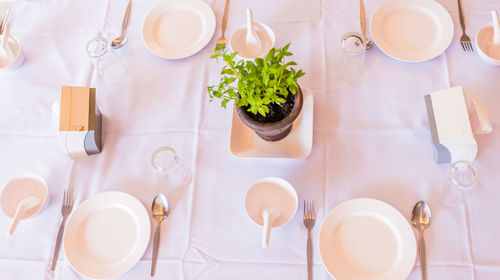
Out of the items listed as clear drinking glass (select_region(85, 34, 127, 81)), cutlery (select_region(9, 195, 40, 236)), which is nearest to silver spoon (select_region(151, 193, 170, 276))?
cutlery (select_region(9, 195, 40, 236))

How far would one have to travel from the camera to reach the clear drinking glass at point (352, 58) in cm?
113

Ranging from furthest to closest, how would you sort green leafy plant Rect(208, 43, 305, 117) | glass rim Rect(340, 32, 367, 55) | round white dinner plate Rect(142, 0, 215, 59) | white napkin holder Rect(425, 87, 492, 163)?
round white dinner plate Rect(142, 0, 215, 59) < glass rim Rect(340, 32, 367, 55) < white napkin holder Rect(425, 87, 492, 163) < green leafy plant Rect(208, 43, 305, 117)

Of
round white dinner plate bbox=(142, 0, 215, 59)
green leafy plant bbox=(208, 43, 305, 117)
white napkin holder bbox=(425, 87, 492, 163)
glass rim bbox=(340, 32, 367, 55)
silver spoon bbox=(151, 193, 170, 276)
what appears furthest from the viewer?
round white dinner plate bbox=(142, 0, 215, 59)

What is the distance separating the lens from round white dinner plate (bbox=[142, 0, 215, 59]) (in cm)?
123

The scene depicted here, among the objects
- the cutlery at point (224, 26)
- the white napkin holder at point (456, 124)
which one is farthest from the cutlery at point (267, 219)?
the cutlery at point (224, 26)

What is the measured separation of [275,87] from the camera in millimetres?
839

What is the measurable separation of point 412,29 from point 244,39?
1.70 feet

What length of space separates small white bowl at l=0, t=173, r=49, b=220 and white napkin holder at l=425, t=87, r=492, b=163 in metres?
1.09

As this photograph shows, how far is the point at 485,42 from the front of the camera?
42.8 inches

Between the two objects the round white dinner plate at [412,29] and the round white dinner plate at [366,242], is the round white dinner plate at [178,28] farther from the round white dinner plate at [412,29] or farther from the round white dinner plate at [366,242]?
the round white dinner plate at [366,242]

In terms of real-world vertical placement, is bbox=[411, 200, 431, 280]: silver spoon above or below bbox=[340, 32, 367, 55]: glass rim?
below

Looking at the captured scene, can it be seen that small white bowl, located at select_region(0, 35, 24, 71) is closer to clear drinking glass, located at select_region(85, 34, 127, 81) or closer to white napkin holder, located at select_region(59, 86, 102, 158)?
clear drinking glass, located at select_region(85, 34, 127, 81)

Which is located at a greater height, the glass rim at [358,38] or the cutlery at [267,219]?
the glass rim at [358,38]

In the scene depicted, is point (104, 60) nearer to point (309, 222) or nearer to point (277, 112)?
point (277, 112)
